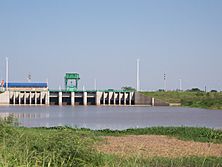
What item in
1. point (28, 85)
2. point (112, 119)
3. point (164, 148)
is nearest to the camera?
point (164, 148)

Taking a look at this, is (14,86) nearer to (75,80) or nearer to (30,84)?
(30,84)

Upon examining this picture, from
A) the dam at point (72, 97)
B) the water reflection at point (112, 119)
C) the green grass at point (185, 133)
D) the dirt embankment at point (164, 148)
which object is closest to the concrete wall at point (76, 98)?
the dam at point (72, 97)

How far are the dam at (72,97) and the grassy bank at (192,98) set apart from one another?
157 inches

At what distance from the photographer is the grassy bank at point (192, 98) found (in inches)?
3406

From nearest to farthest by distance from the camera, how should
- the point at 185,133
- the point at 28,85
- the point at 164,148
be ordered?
the point at 164,148 < the point at 185,133 < the point at 28,85

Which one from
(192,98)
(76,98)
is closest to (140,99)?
(192,98)

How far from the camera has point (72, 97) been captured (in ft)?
314

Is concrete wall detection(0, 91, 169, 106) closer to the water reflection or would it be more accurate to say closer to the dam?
the dam

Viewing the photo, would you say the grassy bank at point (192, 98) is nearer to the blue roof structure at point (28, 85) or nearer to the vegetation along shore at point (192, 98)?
the vegetation along shore at point (192, 98)

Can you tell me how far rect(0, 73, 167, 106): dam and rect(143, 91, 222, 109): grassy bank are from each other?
399 cm

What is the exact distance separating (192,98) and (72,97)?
85.7 ft

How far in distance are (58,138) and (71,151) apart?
692 mm

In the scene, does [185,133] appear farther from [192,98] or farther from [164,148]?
[192,98]

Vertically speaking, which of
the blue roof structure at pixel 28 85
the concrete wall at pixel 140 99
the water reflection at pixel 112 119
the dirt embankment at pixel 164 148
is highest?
the blue roof structure at pixel 28 85
